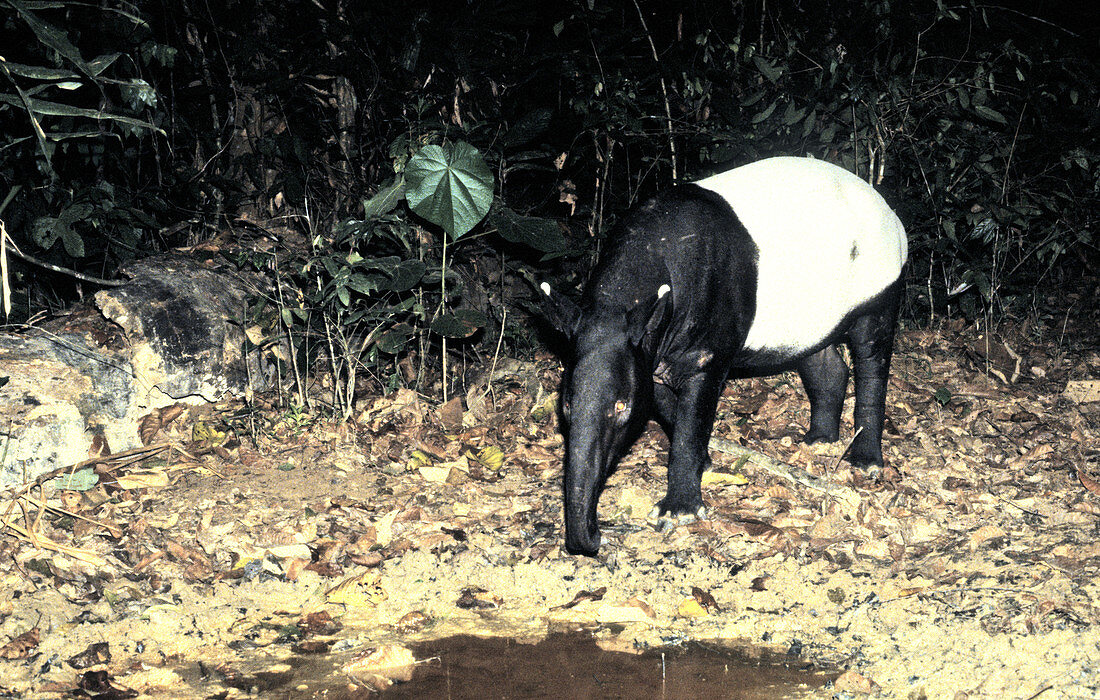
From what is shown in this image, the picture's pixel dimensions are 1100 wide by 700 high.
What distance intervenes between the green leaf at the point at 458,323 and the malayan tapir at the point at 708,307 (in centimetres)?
106

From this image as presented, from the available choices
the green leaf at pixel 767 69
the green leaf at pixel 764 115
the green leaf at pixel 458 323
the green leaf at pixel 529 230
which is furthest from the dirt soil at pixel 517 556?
the green leaf at pixel 767 69

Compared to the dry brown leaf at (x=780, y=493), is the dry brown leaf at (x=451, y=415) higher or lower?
higher

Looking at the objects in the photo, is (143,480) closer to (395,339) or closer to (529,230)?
(395,339)

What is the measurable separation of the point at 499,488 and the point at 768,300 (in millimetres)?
1862

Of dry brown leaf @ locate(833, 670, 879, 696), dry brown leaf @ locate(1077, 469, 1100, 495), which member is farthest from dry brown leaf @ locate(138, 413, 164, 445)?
dry brown leaf @ locate(1077, 469, 1100, 495)

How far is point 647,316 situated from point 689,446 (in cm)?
91

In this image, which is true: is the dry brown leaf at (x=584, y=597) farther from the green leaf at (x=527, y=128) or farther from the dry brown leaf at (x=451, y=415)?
the green leaf at (x=527, y=128)

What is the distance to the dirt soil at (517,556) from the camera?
3896 millimetres

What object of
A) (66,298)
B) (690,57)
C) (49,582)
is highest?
(690,57)

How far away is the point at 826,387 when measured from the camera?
6.16 meters

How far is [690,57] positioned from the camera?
24.0 ft

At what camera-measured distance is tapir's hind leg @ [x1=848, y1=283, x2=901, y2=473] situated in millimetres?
5762

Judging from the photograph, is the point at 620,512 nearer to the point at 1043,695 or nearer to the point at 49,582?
the point at 1043,695

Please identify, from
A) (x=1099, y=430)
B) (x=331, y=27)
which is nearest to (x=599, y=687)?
(x=1099, y=430)
